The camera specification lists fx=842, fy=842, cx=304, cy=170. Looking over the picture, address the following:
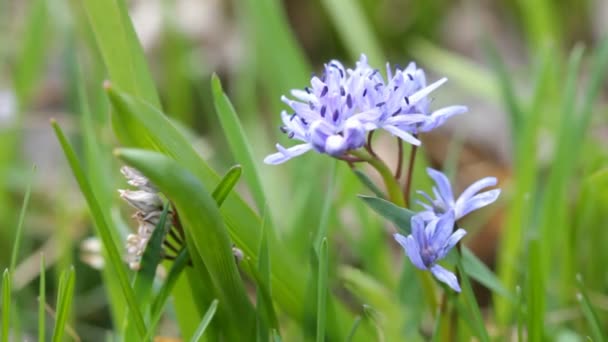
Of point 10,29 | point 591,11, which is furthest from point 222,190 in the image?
point 591,11

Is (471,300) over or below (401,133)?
below

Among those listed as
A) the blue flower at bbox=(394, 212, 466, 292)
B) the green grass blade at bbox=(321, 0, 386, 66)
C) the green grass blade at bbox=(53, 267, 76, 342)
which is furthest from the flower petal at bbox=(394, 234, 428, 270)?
the green grass blade at bbox=(321, 0, 386, 66)

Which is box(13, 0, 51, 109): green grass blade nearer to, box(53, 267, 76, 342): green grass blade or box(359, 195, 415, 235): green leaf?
box(53, 267, 76, 342): green grass blade

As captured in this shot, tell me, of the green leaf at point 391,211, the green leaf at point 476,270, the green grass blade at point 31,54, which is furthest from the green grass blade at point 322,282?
the green grass blade at point 31,54

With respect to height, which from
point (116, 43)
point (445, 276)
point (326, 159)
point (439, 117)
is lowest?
point (326, 159)

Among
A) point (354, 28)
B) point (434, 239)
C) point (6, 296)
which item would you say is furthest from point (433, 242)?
point (354, 28)

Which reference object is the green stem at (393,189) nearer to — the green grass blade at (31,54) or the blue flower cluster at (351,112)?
the blue flower cluster at (351,112)

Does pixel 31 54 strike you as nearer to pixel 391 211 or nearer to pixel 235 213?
pixel 235 213
